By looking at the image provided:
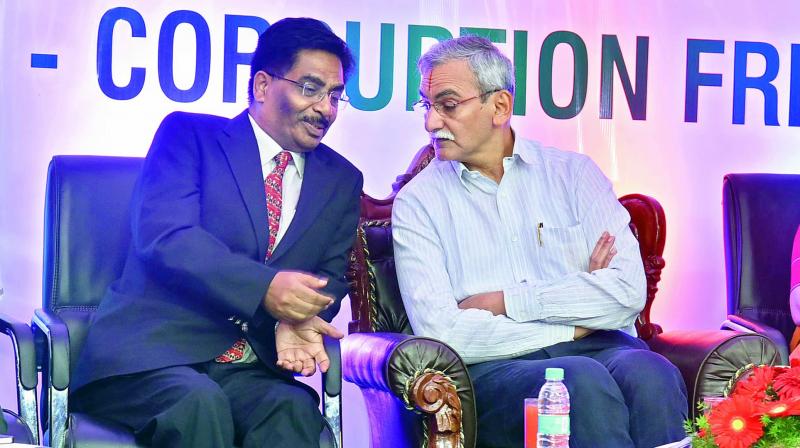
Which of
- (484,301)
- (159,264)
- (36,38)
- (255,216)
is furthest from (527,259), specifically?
(36,38)

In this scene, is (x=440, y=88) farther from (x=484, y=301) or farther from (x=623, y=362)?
(x=623, y=362)

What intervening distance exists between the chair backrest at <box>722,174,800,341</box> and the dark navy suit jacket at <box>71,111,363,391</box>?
1.49 metres

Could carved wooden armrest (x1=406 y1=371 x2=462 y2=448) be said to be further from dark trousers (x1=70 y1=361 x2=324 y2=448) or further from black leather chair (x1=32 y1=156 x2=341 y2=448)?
black leather chair (x1=32 y1=156 x2=341 y2=448)

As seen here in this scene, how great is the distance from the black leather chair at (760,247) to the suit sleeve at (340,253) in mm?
1449

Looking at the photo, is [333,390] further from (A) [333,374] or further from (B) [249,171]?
(B) [249,171]

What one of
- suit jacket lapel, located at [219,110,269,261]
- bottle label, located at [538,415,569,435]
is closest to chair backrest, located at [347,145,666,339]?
suit jacket lapel, located at [219,110,269,261]

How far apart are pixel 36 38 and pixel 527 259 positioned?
1.89 m

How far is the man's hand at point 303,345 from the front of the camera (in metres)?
3.26

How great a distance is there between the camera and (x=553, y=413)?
283 cm

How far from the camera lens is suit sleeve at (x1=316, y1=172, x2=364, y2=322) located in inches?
139

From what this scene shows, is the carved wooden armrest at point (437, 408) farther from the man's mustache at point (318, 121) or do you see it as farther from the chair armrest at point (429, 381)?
the man's mustache at point (318, 121)

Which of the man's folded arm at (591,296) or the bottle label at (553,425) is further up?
the man's folded arm at (591,296)

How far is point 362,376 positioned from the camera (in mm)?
3572

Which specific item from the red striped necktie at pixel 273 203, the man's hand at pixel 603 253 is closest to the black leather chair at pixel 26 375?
the red striped necktie at pixel 273 203
